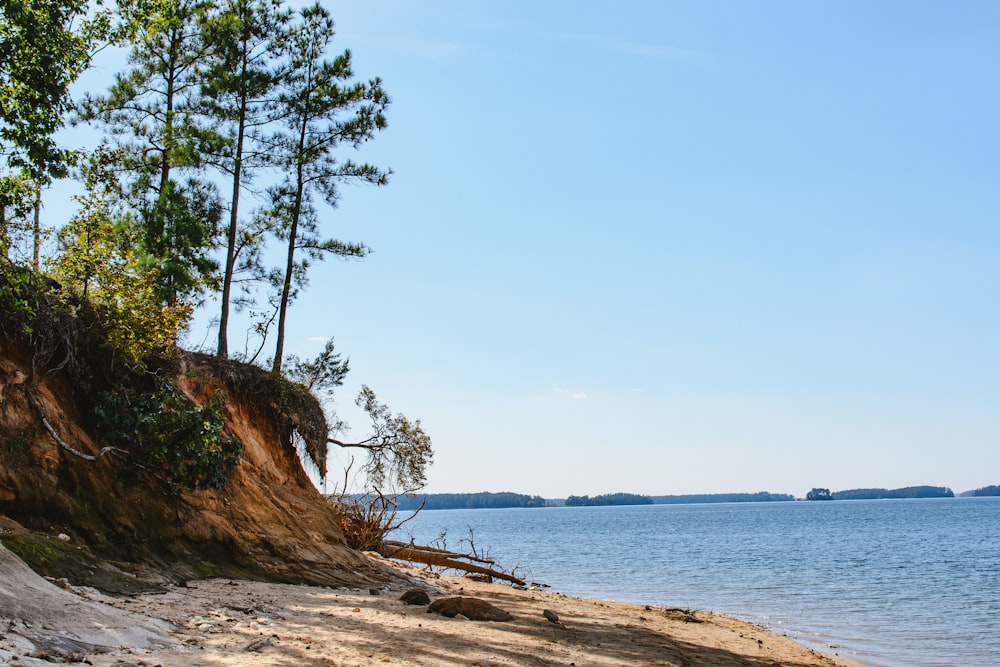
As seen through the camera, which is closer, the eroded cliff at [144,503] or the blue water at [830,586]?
the eroded cliff at [144,503]

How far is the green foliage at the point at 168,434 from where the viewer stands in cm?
1342

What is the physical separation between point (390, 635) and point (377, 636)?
236mm

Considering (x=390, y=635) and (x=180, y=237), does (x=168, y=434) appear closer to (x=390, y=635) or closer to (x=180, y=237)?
(x=390, y=635)

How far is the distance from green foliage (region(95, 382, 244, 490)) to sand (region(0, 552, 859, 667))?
6.25ft

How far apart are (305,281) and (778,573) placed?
85.7 ft

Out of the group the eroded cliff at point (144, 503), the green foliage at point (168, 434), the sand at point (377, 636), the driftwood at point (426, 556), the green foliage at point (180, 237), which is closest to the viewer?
the sand at point (377, 636)

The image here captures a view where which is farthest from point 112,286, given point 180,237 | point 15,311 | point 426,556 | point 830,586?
point 830,586

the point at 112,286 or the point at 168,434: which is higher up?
the point at 112,286

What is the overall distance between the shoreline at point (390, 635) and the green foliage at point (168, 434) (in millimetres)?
1912

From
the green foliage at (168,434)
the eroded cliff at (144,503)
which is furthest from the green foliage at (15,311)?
the green foliage at (168,434)

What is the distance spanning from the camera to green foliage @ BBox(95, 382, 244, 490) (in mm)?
13422

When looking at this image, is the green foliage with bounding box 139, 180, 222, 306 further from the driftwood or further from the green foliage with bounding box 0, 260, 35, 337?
the driftwood

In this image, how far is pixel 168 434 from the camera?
1368cm

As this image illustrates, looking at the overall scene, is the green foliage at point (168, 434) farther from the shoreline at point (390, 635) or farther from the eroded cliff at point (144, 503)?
the shoreline at point (390, 635)
